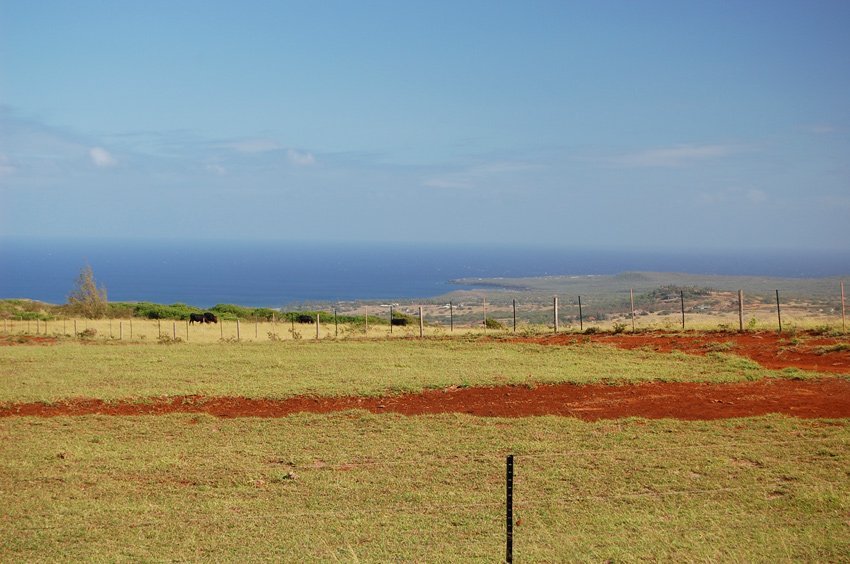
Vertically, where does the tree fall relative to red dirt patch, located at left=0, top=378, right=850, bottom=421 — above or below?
above

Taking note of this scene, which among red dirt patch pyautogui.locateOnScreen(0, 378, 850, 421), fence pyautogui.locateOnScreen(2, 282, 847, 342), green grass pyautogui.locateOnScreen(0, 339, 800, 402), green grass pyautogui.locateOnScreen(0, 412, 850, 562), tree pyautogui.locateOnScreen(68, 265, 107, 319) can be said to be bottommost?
green grass pyautogui.locateOnScreen(0, 412, 850, 562)

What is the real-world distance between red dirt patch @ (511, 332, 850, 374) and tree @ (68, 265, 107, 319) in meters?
32.9

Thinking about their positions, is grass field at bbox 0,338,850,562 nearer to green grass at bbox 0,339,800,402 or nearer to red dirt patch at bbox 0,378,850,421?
green grass at bbox 0,339,800,402

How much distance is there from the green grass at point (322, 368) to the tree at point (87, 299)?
75.6ft

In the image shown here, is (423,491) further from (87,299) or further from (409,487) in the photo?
(87,299)

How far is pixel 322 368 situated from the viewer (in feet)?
78.7

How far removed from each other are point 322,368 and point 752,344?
578 inches

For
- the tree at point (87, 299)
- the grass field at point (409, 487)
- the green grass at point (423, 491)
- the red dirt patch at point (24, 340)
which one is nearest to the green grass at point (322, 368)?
the grass field at point (409, 487)

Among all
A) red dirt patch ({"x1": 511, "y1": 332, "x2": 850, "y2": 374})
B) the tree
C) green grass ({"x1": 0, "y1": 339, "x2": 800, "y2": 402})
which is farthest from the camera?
the tree

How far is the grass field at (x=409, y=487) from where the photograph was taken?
9211 millimetres

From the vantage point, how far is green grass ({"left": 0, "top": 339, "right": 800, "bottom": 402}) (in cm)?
2053

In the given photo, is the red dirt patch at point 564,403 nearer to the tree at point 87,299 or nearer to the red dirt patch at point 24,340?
the red dirt patch at point 24,340

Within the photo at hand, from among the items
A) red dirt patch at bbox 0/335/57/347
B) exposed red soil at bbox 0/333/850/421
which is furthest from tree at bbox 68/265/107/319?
exposed red soil at bbox 0/333/850/421

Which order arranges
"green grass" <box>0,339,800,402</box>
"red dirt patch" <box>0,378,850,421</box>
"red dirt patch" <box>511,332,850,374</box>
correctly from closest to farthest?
"red dirt patch" <box>0,378,850,421</box>, "green grass" <box>0,339,800,402</box>, "red dirt patch" <box>511,332,850,374</box>
